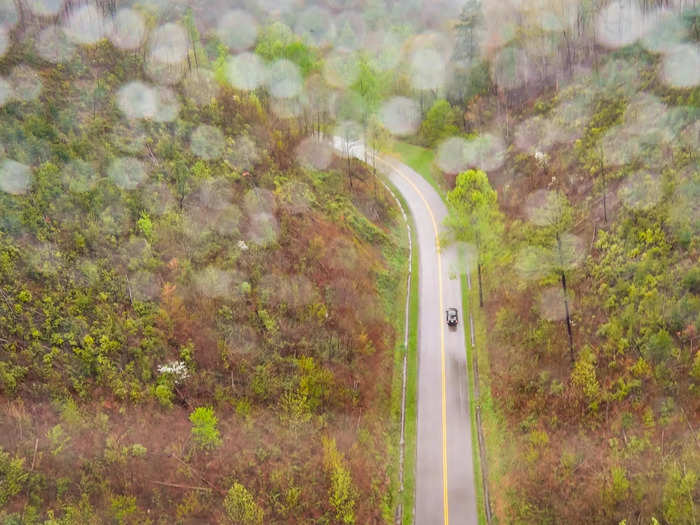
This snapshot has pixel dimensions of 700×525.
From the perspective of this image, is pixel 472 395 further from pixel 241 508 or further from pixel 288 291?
pixel 241 508

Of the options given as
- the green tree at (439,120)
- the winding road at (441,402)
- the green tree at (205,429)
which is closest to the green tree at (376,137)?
the winding road at (441,402)

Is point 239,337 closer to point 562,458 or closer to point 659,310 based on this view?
point 562,458

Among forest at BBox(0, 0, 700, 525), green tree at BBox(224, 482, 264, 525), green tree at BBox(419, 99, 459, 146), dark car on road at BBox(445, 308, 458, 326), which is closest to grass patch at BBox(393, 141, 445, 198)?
green tree at BBox(419, 99, 459, 146)

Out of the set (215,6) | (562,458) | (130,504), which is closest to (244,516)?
(130,504)

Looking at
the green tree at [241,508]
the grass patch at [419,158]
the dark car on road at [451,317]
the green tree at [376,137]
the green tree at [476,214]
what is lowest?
the green tree at [241,508]

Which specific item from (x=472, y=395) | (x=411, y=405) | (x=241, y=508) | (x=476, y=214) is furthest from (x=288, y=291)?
(x=241, y=508)

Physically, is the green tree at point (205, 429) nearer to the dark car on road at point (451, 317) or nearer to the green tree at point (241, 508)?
the green tree at point (241, 508)

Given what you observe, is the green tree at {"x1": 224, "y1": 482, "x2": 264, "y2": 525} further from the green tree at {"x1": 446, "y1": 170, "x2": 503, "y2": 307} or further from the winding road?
the green tree at {"x1": 446, "y1": 170, "x2": 503, "y2": 307}
